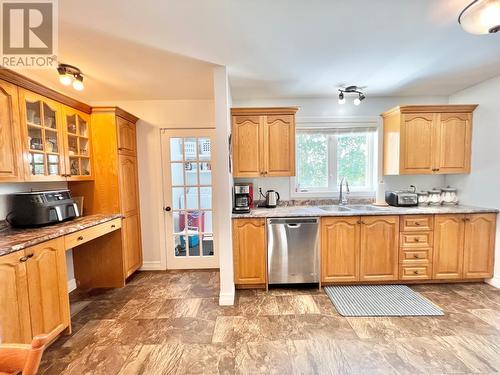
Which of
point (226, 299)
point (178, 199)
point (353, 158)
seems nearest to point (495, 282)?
point (353, 158)

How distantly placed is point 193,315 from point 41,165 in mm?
2008

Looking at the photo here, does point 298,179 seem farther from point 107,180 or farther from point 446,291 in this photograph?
point 107,180

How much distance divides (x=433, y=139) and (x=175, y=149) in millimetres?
3421

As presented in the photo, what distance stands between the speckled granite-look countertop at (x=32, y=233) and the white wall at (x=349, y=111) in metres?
2.03

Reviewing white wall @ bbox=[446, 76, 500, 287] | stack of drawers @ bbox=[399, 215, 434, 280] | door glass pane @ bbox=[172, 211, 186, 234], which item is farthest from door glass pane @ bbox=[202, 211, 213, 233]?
white wall @ bbox=[446, 76, 500, 287]

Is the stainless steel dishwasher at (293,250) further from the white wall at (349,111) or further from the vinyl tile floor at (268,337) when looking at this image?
the white wall at (349,111)

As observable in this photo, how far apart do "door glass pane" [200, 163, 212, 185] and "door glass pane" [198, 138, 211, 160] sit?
113 mm

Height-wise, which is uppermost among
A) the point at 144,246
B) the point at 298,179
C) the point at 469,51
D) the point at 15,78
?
the point at 469,51

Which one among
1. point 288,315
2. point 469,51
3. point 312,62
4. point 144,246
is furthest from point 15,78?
point 469,51

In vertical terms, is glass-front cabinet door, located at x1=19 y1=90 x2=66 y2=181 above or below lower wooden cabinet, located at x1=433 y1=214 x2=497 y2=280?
above

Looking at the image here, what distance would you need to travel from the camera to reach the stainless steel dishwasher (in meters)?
2.60

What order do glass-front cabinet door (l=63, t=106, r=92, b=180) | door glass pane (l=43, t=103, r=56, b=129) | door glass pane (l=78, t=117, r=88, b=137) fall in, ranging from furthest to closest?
door glass pane (l=78, t=117, r=88, b=137)
glass-front cabinet door (l=63, t=106, r=92, b=180)
door glass pane (l=43, t=103, r=56, b=129)

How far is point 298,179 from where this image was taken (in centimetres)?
336

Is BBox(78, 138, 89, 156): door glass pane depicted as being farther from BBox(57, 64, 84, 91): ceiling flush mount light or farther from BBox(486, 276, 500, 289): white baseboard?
BBox(486, 276, 500, 289): white baseboard
